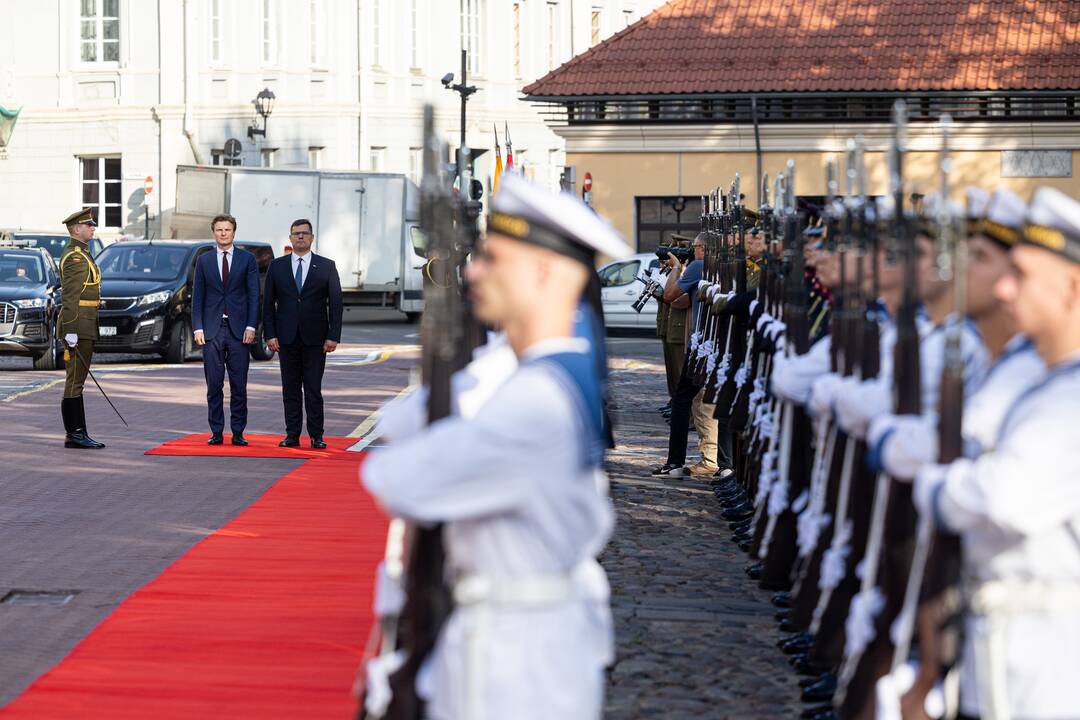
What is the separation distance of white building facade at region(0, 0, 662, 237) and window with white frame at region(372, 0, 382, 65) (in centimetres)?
4

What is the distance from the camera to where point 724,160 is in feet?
109

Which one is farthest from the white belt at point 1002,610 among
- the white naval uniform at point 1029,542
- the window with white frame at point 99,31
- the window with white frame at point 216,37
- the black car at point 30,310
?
the window with white frame at point 99,31

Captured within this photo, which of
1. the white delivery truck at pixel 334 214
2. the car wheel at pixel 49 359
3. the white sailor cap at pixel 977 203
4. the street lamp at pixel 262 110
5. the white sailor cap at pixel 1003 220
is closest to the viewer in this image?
the white sailor cap at pixel 1003 220

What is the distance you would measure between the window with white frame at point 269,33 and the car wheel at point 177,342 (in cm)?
2346

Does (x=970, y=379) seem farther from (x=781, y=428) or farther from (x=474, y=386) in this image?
(x=781, y=428)

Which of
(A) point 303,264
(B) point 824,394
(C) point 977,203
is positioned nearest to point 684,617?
(B) point 824,394

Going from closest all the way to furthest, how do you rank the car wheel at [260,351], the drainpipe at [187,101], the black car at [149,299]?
1. the black car at [149,299]
2. the car wheel at [260,351]
3. the drainpipe at [187,101]

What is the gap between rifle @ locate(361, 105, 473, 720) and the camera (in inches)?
155

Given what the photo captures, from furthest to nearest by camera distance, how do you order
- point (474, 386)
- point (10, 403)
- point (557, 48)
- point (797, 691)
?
point (557, 48) → point (10, 403) → point (797, 691) → point (474, 386)

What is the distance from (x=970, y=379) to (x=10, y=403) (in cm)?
1560

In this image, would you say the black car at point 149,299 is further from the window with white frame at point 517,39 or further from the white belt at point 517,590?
the window with white frame at point 517,39

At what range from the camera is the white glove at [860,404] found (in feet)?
19.5

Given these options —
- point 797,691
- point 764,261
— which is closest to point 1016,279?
point 797,691

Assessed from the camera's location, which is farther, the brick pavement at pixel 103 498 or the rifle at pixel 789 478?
the rifle at pixel 789 478
